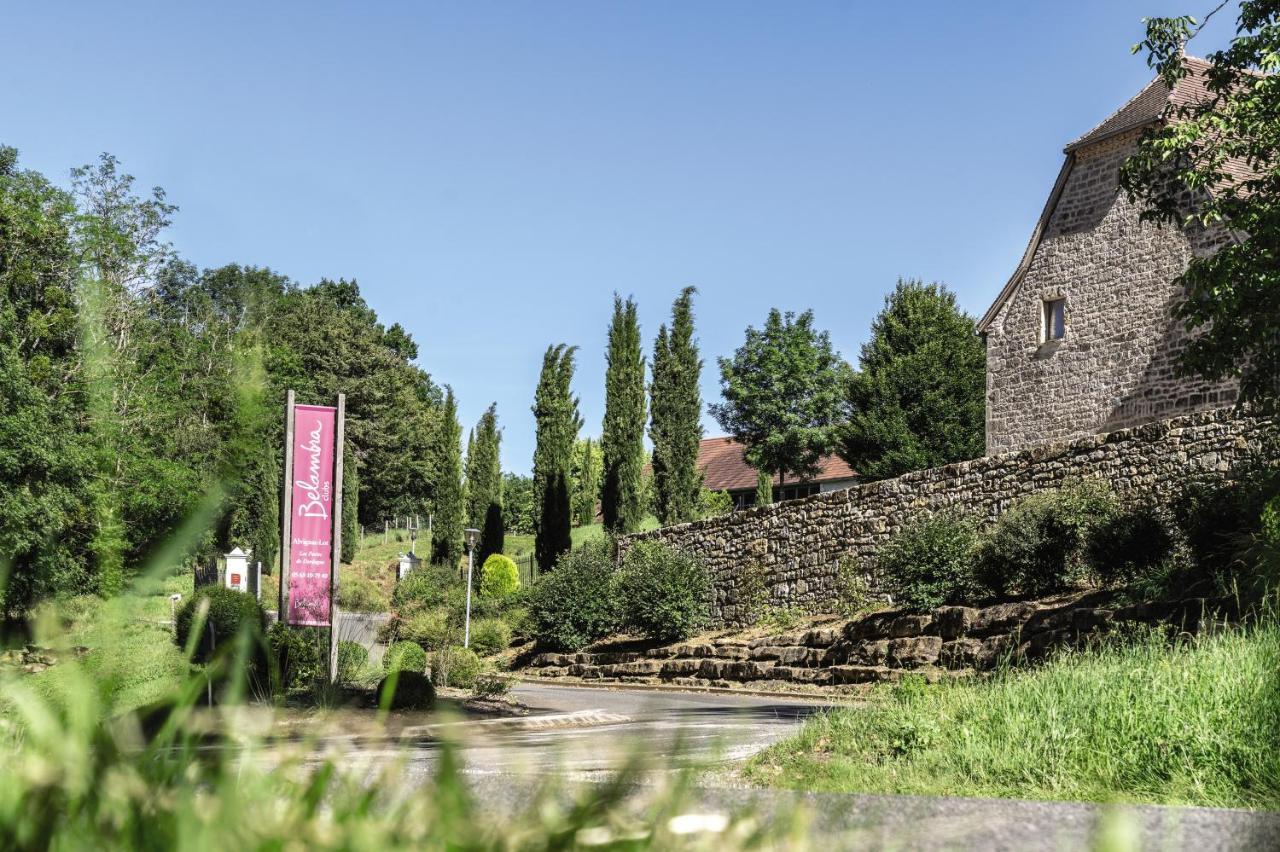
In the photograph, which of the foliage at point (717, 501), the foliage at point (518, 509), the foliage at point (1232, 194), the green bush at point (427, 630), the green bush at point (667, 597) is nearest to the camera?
the foliage at point (1232, 194)

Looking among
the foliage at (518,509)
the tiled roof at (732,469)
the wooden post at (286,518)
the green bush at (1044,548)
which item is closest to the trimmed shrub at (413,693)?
the wooden post at (286,518)

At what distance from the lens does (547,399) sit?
36.1 metres

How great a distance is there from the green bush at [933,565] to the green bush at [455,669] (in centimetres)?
610

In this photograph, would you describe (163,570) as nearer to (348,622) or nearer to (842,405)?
(348,622)

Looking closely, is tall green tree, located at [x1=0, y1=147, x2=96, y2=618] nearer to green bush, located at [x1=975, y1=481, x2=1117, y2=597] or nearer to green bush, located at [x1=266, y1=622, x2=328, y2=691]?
green bush, located at [x1=266, y1=622, x2=328, y2=691]

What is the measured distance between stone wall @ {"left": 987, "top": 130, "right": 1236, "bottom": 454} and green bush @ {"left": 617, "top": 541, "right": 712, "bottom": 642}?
7.15m

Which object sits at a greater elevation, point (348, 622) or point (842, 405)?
point (842, 405)

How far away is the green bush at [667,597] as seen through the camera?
71.1 feet

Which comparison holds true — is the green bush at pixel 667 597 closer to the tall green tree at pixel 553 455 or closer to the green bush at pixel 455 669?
the green bush at pixel 455 669

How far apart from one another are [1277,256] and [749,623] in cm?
1322

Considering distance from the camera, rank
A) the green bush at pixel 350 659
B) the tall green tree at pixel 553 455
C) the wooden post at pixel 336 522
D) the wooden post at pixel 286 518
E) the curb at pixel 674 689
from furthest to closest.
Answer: the tall green tree at pixel 553 455 < the curb at pixel 674 689 < the wooden post at pixel 286 518 < the wooden post at pixel 336 522 < the green bush at pixel 350 659

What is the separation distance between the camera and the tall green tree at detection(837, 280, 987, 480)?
101 ft

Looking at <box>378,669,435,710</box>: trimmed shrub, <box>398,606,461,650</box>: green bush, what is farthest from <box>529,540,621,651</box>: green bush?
<box>378,669,435,710</box>: trimmed shrub

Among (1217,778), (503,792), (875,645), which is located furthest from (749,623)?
(503,792)
